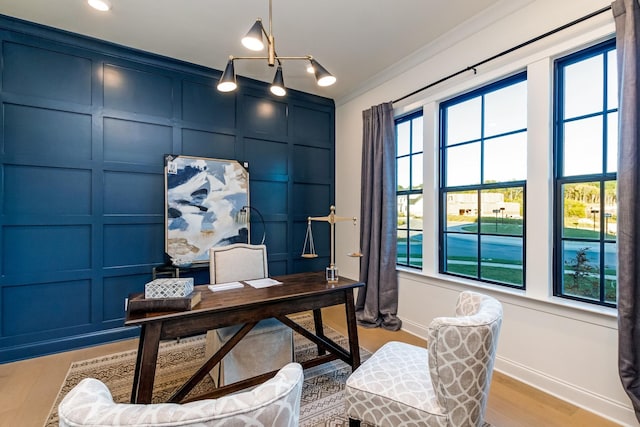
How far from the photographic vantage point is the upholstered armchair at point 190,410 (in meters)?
0.61

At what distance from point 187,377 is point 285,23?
3140mm

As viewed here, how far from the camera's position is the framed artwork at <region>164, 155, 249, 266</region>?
10.7ft

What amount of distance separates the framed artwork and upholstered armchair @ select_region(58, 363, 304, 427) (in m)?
2.75

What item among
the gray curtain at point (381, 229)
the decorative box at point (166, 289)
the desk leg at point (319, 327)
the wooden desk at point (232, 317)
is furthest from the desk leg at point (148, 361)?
the gray curtain at point (381, 229)

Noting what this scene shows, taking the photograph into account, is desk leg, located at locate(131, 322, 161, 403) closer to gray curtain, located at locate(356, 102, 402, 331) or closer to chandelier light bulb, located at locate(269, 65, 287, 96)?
chandelier light bulb, located at locate(269, 65, 287, 96)

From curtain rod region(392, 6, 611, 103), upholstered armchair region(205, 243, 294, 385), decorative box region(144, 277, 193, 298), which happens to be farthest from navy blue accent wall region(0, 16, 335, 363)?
curtain rod region(392, 6, 611, 103)

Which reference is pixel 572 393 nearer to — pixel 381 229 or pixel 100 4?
pixel 381 229

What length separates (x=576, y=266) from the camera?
84.0 inches

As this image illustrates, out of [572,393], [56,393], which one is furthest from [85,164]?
[572,393]

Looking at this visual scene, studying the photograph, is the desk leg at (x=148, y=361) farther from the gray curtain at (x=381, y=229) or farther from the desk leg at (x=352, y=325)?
the gray curtain at (x=381, y=229)

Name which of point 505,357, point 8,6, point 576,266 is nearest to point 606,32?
point 576,266

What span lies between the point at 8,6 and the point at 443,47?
386 cm

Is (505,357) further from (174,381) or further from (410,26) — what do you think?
(410,26)

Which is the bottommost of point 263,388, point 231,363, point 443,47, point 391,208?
point 231,363
